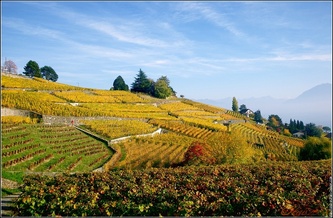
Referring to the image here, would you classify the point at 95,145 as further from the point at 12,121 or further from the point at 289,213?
the point at 289,213

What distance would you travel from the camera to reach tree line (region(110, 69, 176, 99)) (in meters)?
85.0

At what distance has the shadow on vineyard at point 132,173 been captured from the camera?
973 cm

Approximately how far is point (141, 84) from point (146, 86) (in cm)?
172

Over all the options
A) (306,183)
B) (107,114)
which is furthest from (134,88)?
(306,183)

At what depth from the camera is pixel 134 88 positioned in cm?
9088

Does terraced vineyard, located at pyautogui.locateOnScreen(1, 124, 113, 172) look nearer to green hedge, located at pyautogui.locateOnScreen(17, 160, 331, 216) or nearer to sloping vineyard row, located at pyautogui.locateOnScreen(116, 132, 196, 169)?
sloping vineyard row, located at pyautogui.locateOnScreen(116, 132, 196, 169)

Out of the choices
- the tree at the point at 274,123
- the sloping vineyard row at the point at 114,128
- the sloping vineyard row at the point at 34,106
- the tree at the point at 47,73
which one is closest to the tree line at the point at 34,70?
the tree at the point at 47,73

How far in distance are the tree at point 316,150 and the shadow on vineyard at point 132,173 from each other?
11.8ft

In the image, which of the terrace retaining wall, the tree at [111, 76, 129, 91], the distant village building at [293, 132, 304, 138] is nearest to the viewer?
the terrace retaining wall

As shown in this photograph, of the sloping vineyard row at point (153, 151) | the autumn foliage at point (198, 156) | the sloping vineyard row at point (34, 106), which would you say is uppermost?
the sloping vineyard row at point (34, 106)

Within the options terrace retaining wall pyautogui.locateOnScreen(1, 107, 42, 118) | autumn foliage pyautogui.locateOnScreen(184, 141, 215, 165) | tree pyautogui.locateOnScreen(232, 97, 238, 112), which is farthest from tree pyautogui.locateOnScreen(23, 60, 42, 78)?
tree pyautogui.locateOnScreen(232, 97, 238, 112)

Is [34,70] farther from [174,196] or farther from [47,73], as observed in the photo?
[174,196]

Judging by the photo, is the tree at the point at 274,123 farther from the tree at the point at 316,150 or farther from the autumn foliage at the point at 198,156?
the autumn foliage at the point at 198,156

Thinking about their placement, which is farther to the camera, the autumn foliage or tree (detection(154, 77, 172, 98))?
tree (detection(154, 77, 172, 98))
